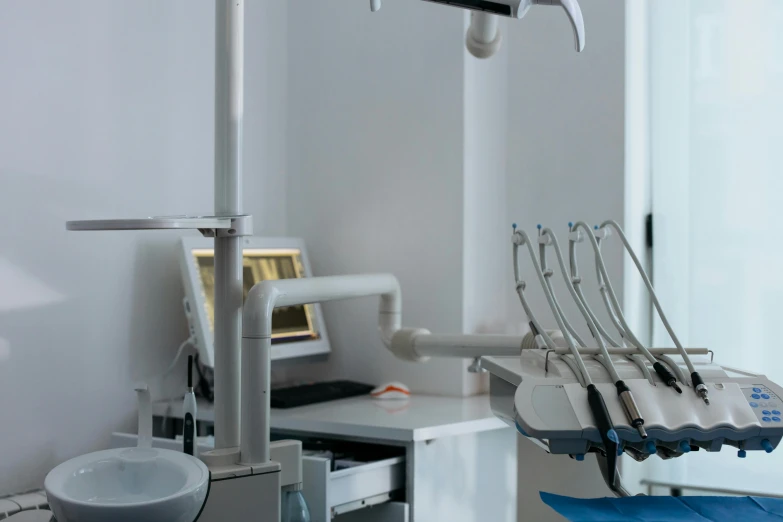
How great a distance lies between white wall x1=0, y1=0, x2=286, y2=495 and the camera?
1.71 meters

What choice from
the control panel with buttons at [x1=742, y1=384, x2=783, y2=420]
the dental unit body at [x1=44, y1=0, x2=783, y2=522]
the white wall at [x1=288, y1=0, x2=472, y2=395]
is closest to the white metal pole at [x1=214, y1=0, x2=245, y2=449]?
the dental unit body at [x1=44, y1=0, x2=783, y2=522]

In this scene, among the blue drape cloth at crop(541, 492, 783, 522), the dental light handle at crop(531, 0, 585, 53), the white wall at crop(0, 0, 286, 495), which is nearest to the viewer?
the blue drape cloth at crop(541, 492, 783, 522)

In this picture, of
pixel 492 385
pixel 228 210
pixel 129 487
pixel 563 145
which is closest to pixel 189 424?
pixel 129 487

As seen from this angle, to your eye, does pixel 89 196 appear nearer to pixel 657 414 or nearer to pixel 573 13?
pixel 573 13

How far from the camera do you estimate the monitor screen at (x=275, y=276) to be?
2020mm

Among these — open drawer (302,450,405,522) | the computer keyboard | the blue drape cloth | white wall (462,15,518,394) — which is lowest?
open drawer (302,450,405,522)

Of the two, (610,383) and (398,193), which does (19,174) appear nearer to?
(398,193)

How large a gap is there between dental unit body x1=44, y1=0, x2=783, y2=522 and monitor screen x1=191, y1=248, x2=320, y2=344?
517mm

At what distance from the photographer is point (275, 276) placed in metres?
2.21

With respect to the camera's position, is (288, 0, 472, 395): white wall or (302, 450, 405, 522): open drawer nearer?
(302, 450, 405, 522): open drawer

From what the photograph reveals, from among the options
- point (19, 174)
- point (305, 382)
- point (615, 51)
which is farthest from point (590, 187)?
point (19, 174)

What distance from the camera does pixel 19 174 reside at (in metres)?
1.71

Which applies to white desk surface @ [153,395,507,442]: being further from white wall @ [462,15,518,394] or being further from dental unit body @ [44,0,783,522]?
dental unit body @ [44,0,783,522]

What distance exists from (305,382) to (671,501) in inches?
56.1
